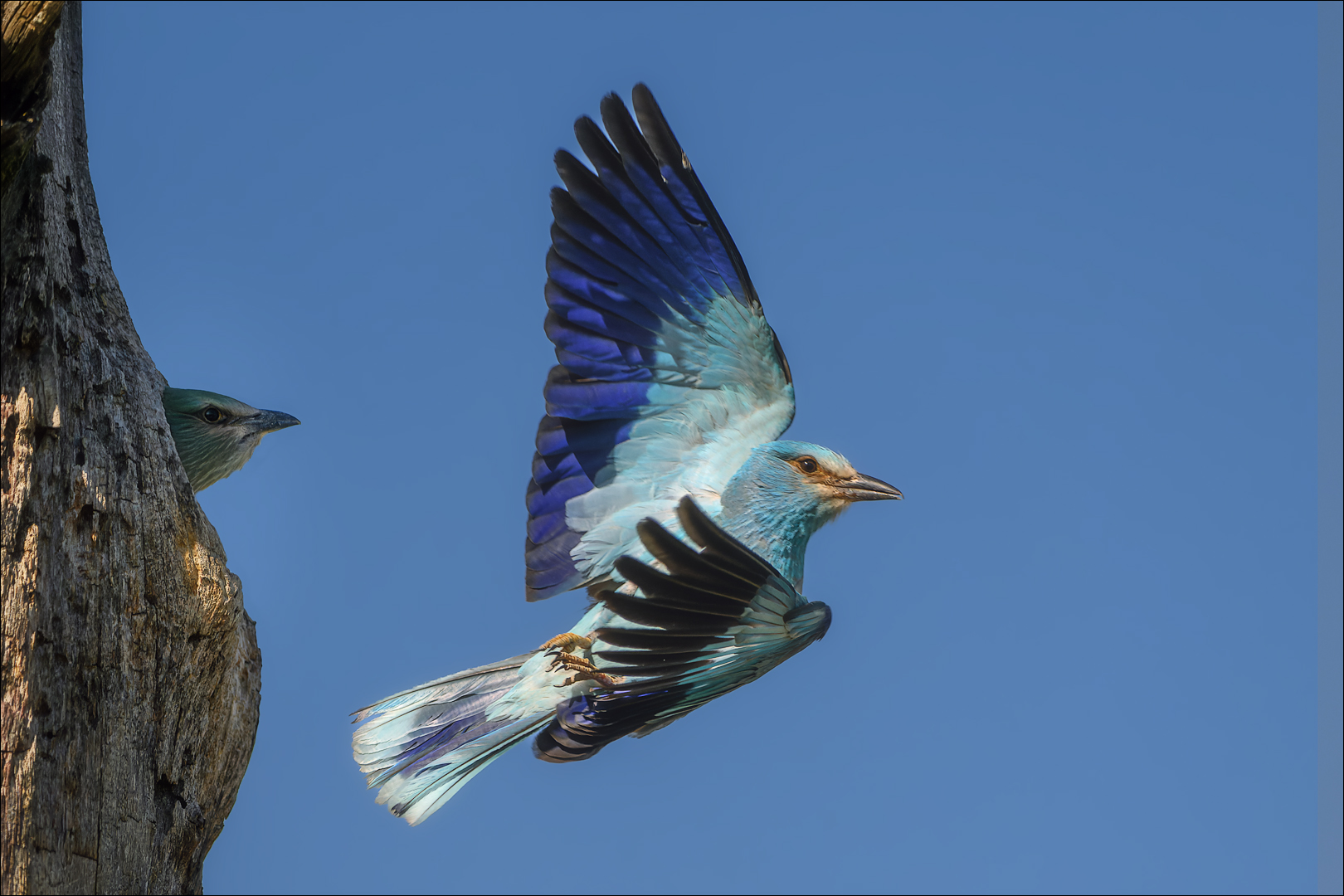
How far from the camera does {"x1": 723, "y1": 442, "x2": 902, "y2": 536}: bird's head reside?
207 inches

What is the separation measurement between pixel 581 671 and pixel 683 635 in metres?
0.70

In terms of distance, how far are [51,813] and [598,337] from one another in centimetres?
275

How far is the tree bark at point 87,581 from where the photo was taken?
348 cm

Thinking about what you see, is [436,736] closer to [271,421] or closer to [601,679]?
[601,679]

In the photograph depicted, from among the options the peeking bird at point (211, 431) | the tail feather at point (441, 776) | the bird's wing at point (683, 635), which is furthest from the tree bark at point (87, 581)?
the peeking bird at point (211, 431)

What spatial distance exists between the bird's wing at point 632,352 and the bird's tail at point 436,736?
0.51 m

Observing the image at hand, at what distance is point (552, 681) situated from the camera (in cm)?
509

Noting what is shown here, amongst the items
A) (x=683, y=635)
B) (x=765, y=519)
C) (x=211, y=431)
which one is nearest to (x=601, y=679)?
(x=683, y=635)

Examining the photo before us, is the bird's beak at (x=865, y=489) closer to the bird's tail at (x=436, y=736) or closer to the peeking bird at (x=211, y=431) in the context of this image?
the bird's tail at (x=436, y=736)

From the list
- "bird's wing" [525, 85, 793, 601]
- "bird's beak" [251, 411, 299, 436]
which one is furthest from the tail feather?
"bird's beak" [251, 411, 299, 436]

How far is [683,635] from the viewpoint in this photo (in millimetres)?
4289

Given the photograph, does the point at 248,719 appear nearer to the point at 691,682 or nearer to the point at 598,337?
the point at 691,682

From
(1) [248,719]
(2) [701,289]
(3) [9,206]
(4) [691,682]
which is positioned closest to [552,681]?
(4) [691,682]

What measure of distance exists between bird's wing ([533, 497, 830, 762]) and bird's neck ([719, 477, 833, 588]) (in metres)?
0.55
